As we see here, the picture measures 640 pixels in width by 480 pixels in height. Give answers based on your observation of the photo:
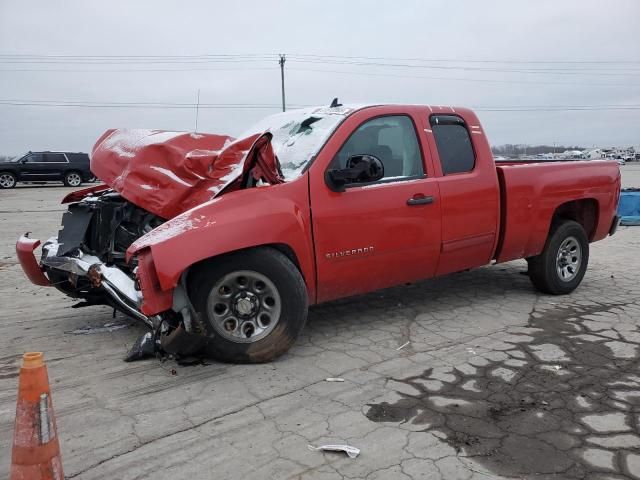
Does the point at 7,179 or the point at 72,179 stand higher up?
the point at 7,179

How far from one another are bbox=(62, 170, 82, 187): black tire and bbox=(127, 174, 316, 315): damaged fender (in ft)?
92.8

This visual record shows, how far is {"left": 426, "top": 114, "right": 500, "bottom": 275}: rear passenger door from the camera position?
504 cm

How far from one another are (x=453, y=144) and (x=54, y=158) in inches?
1108

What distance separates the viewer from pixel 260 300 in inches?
159

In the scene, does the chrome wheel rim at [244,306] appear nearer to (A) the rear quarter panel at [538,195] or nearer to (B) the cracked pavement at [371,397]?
(B) the cracked pavement at [371,397]

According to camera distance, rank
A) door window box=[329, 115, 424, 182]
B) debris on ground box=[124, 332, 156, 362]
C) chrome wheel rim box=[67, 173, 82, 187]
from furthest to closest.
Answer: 1. chrome wheel rim box=[67, 173, 82, 187]
2. door window box=[329, 115, 424, 182]
3. debris on ground box=[124, 332, 156, 362]

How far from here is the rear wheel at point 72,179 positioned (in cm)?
2928

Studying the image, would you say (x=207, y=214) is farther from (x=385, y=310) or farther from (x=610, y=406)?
(x=610, y=406)

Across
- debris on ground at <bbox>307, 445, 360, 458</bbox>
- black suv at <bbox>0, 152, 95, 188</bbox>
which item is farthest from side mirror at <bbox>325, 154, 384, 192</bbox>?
black suv at <bbox>0, 152, 95, 188</bbox>

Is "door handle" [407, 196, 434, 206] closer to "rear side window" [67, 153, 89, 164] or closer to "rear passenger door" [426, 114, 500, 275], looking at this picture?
"rear passenger door" [426, 114, 500, 275]

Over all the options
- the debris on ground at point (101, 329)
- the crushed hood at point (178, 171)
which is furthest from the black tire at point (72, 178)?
the crushed hood at point (178, 171)

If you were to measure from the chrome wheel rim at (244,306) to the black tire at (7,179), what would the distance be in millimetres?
28503

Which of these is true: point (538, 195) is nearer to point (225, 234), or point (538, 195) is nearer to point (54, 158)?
point (225, 234)

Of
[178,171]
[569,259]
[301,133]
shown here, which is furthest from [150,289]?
[569,259]
